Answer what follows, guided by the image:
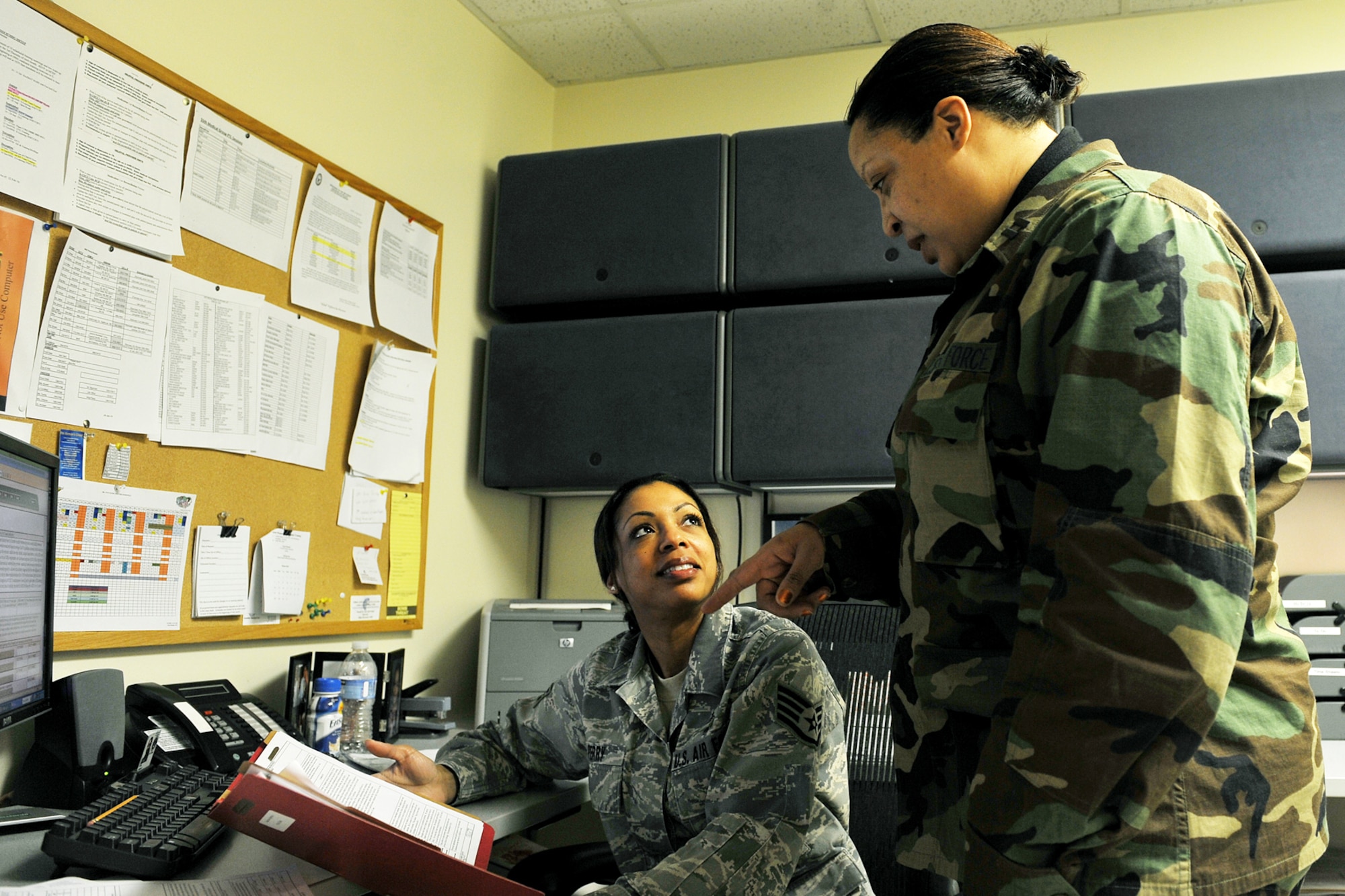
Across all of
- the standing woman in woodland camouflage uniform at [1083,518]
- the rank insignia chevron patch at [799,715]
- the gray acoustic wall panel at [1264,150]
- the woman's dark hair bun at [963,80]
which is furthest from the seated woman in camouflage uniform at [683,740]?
the gray acoustic wall panel at [1264,150]

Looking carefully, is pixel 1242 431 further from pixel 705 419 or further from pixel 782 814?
pixel 705 419

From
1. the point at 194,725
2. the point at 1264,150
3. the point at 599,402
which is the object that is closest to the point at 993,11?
the point at 1264,150

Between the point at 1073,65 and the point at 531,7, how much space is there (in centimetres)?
137

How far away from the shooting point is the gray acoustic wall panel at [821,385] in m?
2.24

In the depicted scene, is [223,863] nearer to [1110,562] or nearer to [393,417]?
[1110,562]

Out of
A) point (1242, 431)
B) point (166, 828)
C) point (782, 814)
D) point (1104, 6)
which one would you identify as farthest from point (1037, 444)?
point (1104, 6)

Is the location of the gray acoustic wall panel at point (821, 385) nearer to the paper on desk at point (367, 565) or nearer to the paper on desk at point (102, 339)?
the paper on desk at point (367, 565)

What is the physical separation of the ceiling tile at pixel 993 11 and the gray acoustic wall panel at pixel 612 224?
59 centimetres

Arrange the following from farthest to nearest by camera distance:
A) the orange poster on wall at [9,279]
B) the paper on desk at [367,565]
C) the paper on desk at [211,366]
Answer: the paper on desk at [367,565] < the paper on desk at [211,366] < the orange poster on wall at [9,279]

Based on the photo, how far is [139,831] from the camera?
1060mm

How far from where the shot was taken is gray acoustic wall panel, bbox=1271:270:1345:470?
2.00 m

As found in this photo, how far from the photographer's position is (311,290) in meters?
2.03

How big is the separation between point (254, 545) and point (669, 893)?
1055 mm

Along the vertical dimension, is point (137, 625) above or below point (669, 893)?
above
